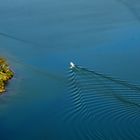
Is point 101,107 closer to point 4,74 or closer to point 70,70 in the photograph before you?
point 70,70

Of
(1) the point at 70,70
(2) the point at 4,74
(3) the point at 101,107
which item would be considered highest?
(2) the point at 4,74

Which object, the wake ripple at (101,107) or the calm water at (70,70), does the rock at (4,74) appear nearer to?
the calm water at (70,70)

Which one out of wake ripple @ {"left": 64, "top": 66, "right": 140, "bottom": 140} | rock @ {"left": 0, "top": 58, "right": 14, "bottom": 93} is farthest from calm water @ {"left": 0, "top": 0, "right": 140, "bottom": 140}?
rock @ {"left": 0, "top": 58, "right": 14, "bottom": 93}

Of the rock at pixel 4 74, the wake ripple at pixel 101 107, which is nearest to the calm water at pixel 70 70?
the wake ripple at pixel 101 107

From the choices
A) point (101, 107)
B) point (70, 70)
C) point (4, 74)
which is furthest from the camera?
point (70, 70)

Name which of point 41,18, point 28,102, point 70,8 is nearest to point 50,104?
point 28,102

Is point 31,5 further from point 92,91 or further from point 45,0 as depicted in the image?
point 92,91

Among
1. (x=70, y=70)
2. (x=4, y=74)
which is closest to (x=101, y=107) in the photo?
(x=70, y=70)

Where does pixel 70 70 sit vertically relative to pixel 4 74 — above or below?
below

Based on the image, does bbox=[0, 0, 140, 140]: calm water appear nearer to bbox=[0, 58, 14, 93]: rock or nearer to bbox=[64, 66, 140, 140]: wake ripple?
bbox=[64, 66, 140, 140]: wake ripple

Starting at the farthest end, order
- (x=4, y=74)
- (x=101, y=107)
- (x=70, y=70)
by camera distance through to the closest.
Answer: (x=70, y=70), (x=4, y=74), (x=101, y=107)
